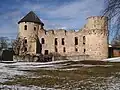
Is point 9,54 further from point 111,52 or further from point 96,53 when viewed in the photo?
point 111,52

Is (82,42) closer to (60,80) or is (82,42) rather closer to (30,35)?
(30,35)

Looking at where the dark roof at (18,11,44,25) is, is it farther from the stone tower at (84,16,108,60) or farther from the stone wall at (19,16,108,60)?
the stone tower at (84,16,108,60)

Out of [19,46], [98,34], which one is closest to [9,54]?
[19,46]

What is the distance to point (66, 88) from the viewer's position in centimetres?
1368

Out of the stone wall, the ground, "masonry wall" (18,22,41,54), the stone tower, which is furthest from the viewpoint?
"masonry wall" (18,22,41,54)

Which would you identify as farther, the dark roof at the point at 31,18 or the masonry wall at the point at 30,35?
the dark roof at the point at 31,18

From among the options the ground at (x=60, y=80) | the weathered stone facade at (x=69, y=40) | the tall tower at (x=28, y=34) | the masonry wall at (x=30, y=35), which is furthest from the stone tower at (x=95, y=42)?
the ground at (x=60, y=80)

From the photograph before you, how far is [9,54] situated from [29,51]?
5259 mm

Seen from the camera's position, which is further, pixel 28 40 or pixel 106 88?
pixel 28 40

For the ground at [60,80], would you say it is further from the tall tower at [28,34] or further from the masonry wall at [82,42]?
the tall tower at [28,34]

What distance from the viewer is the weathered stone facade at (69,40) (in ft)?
182

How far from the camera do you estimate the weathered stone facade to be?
5562 centimetres

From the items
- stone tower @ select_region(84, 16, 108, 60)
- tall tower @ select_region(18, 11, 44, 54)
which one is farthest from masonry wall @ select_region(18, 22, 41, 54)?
stone tower @ select_region(84, 16, 108, 60)

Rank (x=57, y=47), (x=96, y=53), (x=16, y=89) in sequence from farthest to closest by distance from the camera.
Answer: (x=57, y=47)
(x=96, y=53)
(x=16, y=89)
